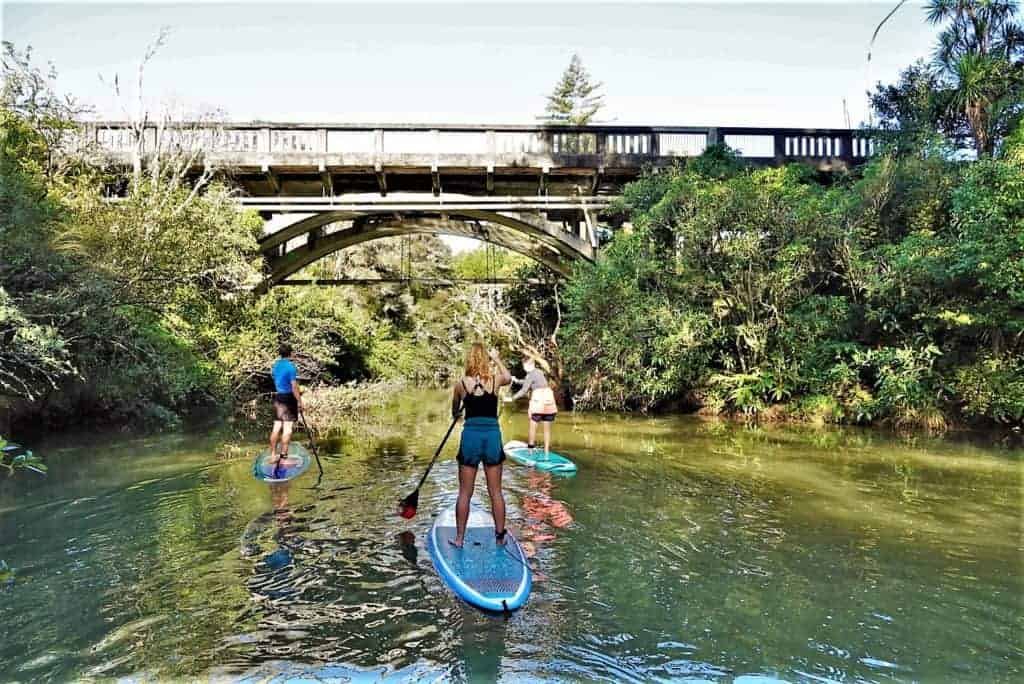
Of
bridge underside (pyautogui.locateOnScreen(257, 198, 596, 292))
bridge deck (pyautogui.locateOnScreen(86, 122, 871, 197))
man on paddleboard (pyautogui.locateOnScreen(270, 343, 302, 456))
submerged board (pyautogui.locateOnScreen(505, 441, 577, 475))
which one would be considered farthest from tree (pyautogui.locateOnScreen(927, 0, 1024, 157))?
man on paddleboard (pyautogui.locateOnScreen(270, 343, 302, 456))

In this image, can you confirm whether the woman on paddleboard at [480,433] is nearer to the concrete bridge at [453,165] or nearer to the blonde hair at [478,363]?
the blonde hair at [478,363]

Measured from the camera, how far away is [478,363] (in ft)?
20.7

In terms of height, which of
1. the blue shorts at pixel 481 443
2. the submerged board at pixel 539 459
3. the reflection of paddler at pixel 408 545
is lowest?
the reflection of paddler at pixel 408 545

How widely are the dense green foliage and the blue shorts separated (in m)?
11.2

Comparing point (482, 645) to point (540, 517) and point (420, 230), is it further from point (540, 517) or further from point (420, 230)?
point (420, 230)

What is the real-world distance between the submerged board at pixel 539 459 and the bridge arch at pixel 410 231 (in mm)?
10486

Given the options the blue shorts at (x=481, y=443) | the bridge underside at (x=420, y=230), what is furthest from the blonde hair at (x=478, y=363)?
the bridge underside at (x=420, y=230)

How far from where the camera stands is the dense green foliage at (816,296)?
1457cm

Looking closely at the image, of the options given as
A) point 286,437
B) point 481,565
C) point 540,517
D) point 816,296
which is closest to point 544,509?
point 540,517

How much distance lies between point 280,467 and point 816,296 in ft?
39.4

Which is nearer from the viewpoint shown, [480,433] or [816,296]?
[480,433]

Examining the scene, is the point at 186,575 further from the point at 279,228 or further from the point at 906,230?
the point at 279,228

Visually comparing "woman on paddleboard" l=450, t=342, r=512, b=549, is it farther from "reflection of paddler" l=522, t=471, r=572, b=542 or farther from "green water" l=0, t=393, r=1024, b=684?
"reflection of paddler" l=522, t=471, r=572, b=542

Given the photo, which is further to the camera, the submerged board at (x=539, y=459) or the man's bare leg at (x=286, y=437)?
the submerged board at (x=539, y=459)
